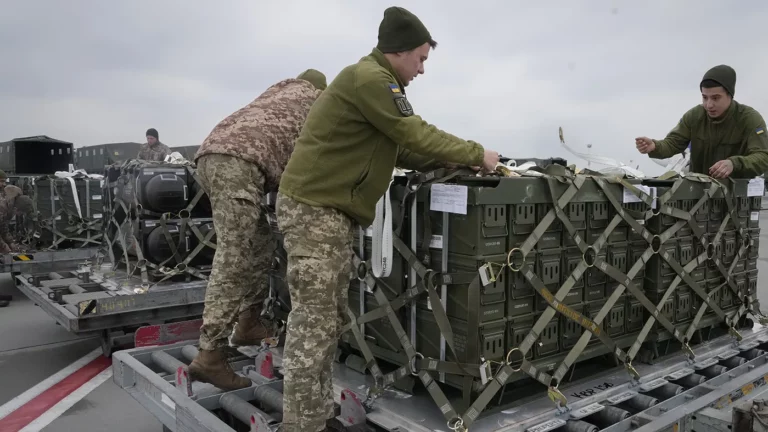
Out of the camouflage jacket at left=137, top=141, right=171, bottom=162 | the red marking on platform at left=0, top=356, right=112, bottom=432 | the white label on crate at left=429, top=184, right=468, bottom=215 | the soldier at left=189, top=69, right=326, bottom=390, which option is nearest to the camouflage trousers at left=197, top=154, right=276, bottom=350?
the soldier at left=189, top=69, right=326, bottom=390

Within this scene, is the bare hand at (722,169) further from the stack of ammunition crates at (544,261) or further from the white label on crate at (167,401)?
the white label on crate at (167,401)

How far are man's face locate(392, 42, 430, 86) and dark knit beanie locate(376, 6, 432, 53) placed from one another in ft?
0.10

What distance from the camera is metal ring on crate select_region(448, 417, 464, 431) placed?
2.52m

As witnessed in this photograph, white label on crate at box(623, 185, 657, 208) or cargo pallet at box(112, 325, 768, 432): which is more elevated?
white label on crate at box(623, 185, 657, 208)

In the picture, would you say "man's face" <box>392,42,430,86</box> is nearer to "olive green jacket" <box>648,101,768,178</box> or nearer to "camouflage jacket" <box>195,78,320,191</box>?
"camouflage jacket" <box>195,78,320,191</box>

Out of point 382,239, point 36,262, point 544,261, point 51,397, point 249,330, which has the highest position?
point 382,239

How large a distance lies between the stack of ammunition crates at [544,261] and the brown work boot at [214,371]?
0.67 metres

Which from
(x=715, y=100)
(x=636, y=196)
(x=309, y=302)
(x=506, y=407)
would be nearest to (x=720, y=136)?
(x=715, y=100)

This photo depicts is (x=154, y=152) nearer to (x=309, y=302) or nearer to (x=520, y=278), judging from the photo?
(x=309, y=302)

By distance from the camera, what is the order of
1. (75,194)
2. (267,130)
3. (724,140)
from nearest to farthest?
(267,130) → (724,140) → (75,194)

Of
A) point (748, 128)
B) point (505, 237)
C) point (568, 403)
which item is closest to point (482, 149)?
point (505, 237)

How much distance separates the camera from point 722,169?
382 centimetres

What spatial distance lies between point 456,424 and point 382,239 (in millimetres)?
891

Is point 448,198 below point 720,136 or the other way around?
below
